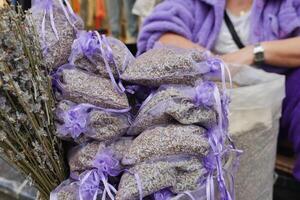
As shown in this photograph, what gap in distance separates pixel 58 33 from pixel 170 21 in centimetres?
67

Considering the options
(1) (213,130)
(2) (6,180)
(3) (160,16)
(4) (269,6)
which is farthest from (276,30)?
(2) (6,180)

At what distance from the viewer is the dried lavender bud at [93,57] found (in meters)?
0.61

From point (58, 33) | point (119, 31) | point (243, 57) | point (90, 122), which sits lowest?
point (119, 31)

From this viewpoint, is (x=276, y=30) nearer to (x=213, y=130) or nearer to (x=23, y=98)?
(x=213, y=130)

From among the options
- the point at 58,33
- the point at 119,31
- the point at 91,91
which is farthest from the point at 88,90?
the point at 119,31

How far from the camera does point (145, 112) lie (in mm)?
610

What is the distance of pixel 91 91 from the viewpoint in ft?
1.98

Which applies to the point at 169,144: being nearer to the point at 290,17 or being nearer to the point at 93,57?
the point at 93,57

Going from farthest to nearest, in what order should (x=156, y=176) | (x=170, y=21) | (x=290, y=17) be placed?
(x=170, y=21)
(x=290, y=17)
(x=156, y=176)

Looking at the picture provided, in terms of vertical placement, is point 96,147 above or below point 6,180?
above

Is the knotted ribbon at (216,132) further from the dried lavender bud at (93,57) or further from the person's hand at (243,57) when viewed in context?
the person's hand at (243,57)

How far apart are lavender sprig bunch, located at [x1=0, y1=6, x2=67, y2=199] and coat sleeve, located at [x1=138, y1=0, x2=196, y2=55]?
2.20 ft

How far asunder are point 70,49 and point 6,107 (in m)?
0.14

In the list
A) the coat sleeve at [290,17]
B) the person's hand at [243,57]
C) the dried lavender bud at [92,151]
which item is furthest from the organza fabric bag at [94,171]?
the coat sleeve at [290,17]
